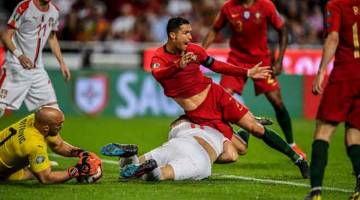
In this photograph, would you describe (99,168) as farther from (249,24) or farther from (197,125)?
(249,24)

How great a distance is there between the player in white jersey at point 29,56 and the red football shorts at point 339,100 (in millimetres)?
4610

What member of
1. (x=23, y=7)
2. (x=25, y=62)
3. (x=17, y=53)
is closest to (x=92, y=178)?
(x=25, y=62)

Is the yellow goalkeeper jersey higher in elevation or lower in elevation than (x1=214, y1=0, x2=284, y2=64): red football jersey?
lower

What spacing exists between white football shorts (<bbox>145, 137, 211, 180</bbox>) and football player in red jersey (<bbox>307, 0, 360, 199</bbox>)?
70.6 inches

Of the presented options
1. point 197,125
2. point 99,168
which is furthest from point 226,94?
point 99,168

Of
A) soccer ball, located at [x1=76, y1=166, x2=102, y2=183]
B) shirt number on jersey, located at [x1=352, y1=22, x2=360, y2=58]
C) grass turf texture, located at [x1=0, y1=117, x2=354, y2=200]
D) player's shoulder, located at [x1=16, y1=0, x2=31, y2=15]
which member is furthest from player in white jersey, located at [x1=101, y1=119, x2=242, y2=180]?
player's shoulder, located at [x1=16, y1=0, x2=31, y2=15]

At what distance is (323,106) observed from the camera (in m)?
8.30

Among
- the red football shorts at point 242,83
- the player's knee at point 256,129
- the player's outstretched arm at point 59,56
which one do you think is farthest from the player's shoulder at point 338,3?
the player's outstretched arm at point 59,56

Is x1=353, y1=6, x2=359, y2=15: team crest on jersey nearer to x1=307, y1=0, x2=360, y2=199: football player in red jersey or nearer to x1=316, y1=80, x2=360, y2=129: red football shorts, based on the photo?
x1=307, y1=0, x2=360, y2=199: football player in red jersey

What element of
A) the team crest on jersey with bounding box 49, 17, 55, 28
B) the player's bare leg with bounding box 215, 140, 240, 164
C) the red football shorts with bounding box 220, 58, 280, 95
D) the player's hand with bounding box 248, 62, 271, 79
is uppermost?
the team crest on jersey with bounding box 49, 17, 55, 28

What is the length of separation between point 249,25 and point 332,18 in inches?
172

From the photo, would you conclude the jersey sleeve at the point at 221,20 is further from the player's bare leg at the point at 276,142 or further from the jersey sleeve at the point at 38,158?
the jersey sleeve at the point at 38,158

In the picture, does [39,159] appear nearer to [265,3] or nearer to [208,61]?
[208,61]

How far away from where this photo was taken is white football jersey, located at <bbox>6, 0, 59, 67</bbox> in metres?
11.8
